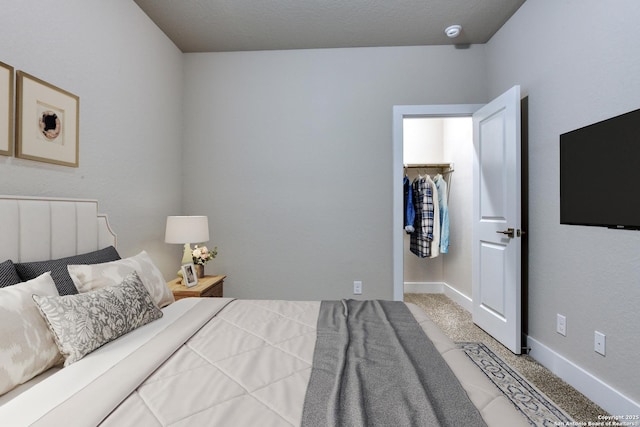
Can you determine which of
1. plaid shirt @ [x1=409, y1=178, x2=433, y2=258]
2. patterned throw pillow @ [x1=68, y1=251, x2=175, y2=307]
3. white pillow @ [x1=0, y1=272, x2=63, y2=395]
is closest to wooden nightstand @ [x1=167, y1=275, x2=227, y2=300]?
patterned throw pillow @ [x1=68, y1=251, x2=175, y2=307]

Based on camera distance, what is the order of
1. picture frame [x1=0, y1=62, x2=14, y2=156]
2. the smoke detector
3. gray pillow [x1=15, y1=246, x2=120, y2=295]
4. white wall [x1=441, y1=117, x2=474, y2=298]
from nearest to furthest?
gray pillow [x1=15, y1=246, x2=120, y2=295] → picture frame [x1=0, y1=62, x2=14, y2=156] → the smoke detector → white wall [x1=441, y1=117, x2=474, y2=298]

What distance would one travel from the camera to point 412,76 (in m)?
3.14

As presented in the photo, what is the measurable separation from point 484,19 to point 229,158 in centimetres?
264

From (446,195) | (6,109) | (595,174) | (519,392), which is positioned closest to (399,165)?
(446,195)

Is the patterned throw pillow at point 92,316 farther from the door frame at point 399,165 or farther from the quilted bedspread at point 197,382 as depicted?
the door frame at point 399,165

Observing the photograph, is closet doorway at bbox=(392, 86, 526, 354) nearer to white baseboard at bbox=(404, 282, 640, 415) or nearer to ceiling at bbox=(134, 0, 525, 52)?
white baseboard at bbox=(404, 282, 640, 415)

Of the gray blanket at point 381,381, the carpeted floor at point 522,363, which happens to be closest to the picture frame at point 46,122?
the gray blanket at point 381,381

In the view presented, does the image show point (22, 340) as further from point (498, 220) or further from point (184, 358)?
point (498, 220)

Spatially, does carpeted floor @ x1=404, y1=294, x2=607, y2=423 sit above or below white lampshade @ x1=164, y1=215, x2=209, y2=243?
below

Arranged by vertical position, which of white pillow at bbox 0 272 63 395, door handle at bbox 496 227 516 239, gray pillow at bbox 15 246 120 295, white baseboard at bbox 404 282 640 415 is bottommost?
white baseboard at bbox 404 282 640 415

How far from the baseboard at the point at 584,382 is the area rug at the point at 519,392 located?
10.1 inches

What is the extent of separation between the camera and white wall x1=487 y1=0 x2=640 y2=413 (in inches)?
65.2

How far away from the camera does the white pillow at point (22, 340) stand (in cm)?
98

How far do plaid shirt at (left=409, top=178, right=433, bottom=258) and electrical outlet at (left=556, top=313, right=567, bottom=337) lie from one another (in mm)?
1808
